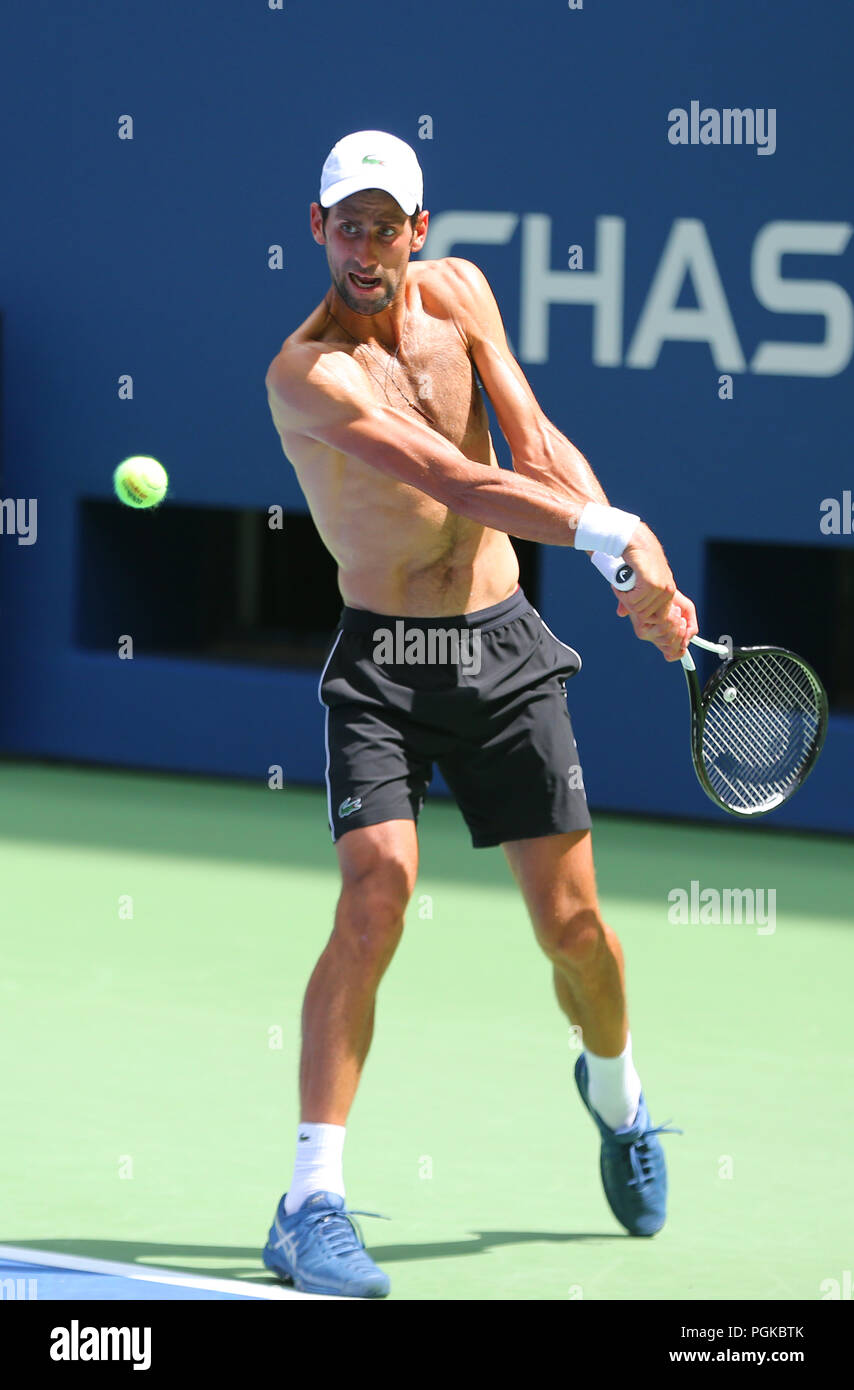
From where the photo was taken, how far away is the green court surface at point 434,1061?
4395mm

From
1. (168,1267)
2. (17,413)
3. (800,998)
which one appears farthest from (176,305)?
(168,1267)

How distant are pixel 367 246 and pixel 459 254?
4283 millimetres

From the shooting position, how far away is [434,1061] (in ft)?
18.2

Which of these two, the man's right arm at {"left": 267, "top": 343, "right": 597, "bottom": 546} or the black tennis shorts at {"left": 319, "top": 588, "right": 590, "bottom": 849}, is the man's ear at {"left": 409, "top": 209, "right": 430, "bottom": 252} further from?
the black tennis shorts at {"left": 319, "top": 588, "right": 590, "bottom": 849}

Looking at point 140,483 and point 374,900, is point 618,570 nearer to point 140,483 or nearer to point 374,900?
point 374,900

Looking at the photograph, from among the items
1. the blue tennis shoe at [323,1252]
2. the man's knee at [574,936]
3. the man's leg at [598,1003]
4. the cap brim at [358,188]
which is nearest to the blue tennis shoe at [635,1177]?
the man's leg at [598,1003]

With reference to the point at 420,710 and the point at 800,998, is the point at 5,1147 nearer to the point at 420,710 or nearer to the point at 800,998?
the point at 420,710

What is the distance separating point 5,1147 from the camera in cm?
489

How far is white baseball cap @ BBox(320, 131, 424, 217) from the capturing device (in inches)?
165

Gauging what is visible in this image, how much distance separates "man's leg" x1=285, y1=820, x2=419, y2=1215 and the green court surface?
24 cm

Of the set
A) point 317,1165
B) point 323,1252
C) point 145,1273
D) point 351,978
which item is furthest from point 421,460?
point 145,1273

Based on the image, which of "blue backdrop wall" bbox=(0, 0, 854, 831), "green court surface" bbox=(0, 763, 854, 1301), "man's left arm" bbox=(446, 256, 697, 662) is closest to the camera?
"green court surface" bbox=(0, 763, 854, 1301)

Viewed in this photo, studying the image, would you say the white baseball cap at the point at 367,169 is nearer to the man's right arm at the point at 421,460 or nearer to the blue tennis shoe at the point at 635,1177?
the man's right arm at the point at 421,460

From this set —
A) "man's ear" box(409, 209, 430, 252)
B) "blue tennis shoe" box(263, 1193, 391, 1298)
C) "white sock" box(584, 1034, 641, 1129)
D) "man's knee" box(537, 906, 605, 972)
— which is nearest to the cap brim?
"man's ear" box(409, 209, 430, 252)
